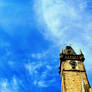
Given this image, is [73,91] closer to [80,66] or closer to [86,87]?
[86,87]

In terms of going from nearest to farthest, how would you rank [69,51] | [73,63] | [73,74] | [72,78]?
1. [72,78]
2. [73,74]
3. [73,63]
4. [69,51]

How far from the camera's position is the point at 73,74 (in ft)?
143

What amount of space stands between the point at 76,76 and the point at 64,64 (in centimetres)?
530

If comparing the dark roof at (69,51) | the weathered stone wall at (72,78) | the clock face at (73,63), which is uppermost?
the dark roof at (69,51)

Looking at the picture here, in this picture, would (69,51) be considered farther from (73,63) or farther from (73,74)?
(73,74)

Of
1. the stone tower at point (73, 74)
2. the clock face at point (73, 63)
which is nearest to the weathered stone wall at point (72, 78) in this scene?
the stone tower at point (73, 74)

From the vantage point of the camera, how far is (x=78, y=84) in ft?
135

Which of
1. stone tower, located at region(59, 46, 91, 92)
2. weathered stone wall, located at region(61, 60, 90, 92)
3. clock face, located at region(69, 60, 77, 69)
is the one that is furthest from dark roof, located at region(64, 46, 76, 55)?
weathered stone wall, located at region(61, 60, 90, 92)

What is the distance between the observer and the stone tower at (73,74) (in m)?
40.3

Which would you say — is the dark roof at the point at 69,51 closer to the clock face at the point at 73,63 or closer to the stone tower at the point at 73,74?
the stone tower at the point at 73,74

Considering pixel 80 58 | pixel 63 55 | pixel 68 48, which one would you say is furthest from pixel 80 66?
pixel 68 48

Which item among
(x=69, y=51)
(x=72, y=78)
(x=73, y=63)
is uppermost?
(x=69, y=51)

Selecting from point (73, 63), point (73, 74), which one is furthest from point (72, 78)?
point (73, 63)

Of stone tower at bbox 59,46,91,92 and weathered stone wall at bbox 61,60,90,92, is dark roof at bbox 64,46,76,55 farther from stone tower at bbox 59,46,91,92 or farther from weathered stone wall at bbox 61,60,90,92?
weathered stone wall at bbox 61,60,90,92
